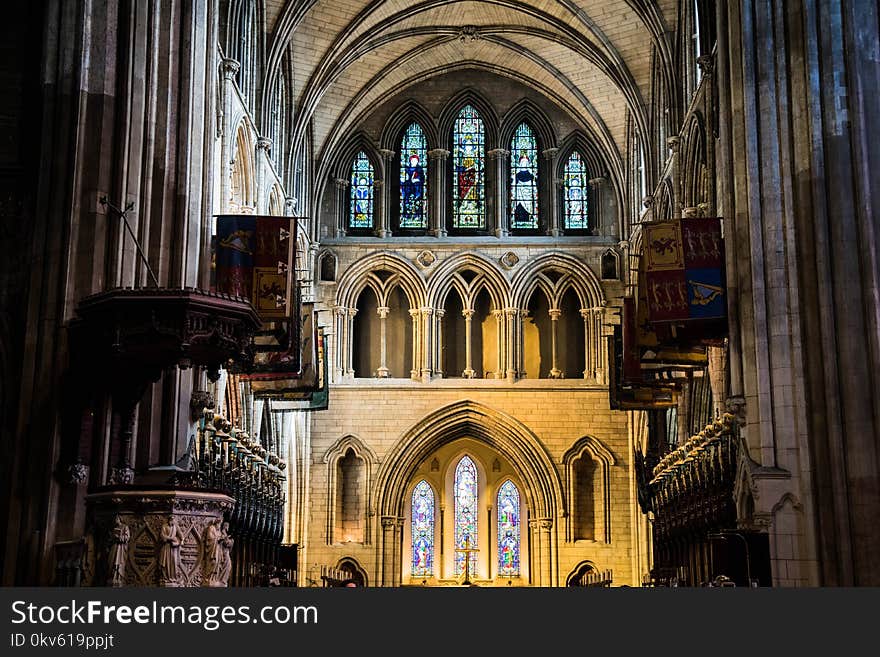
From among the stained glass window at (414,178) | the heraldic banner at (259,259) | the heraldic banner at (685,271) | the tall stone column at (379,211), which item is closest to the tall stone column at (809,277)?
the heraldic banner at (685,271)

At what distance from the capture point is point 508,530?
33.0 m

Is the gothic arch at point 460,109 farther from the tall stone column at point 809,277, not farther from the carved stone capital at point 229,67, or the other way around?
the tall stone column at point 809,277

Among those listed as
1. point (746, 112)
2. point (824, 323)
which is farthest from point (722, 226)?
point (824, 323)

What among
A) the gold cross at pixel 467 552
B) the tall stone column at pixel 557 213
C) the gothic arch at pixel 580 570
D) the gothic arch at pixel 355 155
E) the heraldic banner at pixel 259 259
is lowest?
the gothic arch at pixel 580 570

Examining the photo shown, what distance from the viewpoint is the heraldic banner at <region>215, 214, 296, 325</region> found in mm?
18938

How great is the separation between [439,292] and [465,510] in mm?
5708

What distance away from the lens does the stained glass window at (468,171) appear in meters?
33.5

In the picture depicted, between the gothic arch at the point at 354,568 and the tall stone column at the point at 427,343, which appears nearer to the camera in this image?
the gothic arch at the point at 354,568

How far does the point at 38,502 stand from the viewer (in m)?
13.7

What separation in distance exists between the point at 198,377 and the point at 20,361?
320cm

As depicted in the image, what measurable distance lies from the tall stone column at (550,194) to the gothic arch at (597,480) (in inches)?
219

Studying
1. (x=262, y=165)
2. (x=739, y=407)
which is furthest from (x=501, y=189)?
(x=739, y=407)

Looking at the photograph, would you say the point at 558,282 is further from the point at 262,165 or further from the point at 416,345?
the point at 262,165

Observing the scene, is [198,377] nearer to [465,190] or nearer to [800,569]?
[800,569]
